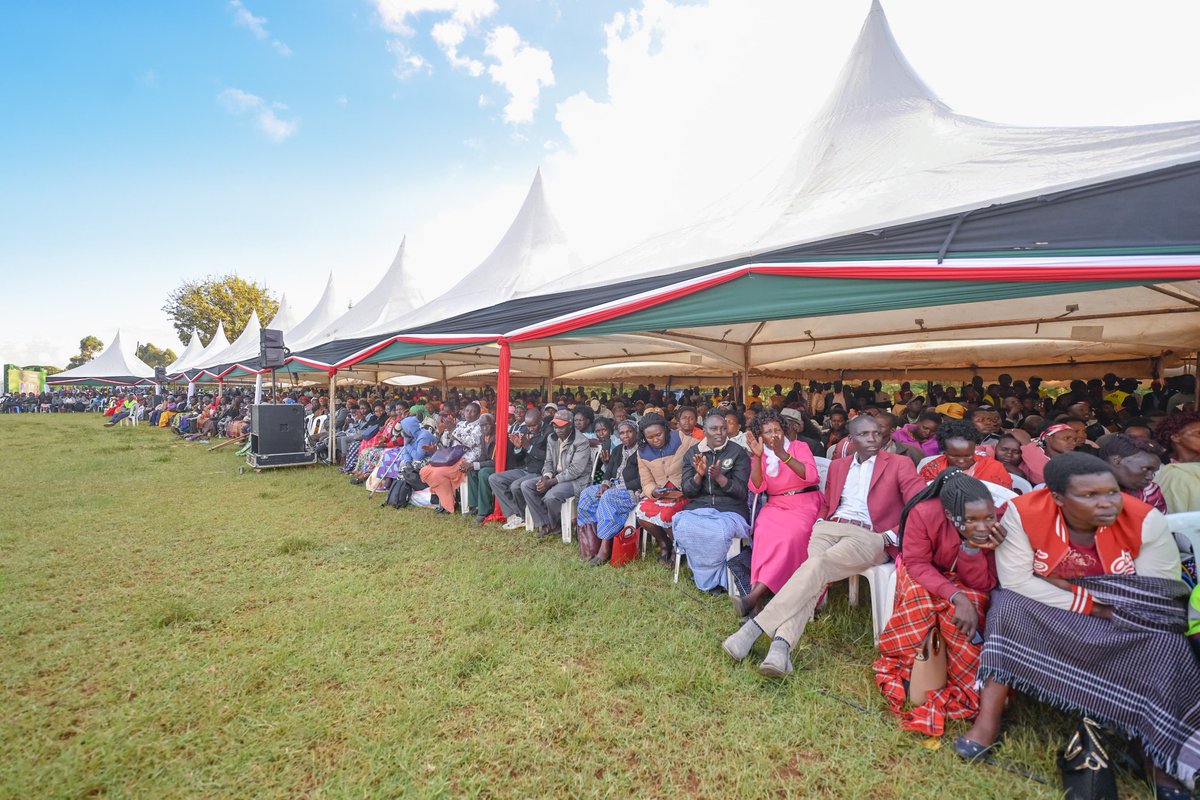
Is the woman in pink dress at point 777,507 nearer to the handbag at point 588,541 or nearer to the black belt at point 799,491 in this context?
the black belt at point 799,491

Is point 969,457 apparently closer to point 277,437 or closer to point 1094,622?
point 1094,622

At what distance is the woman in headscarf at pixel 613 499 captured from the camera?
4.31 meters

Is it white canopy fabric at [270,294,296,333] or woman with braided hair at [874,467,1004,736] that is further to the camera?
white canopy fabric at [270,294,296,333]

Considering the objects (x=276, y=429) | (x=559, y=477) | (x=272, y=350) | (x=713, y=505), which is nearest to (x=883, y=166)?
(x=713, y=505)

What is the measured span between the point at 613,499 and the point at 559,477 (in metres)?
1.00

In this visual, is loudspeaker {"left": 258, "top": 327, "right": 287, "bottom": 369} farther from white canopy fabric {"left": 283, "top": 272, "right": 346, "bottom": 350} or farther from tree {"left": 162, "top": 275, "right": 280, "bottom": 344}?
tree {"left": 162, "top": 275, "right": 280, "bottom": 344}

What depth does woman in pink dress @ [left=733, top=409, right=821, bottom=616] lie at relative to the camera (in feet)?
10.5

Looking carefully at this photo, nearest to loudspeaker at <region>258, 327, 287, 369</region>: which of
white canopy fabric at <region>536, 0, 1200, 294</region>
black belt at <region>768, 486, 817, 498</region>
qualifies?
white canopy fabric at <region>536, 0, 1200, 294</region>

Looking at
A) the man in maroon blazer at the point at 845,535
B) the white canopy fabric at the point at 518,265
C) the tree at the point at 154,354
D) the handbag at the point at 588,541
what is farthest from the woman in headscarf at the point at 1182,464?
the tree at the point at 154,354

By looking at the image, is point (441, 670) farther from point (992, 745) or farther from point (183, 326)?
point (183, 326)

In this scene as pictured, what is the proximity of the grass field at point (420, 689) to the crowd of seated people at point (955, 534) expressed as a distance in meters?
0.24

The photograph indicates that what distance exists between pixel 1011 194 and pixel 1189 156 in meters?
0.79

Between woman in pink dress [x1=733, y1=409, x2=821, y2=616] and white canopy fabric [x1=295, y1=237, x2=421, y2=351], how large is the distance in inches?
455

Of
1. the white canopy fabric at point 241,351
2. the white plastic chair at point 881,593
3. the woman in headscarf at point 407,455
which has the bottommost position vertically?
the white plastic chair at point 881,593
